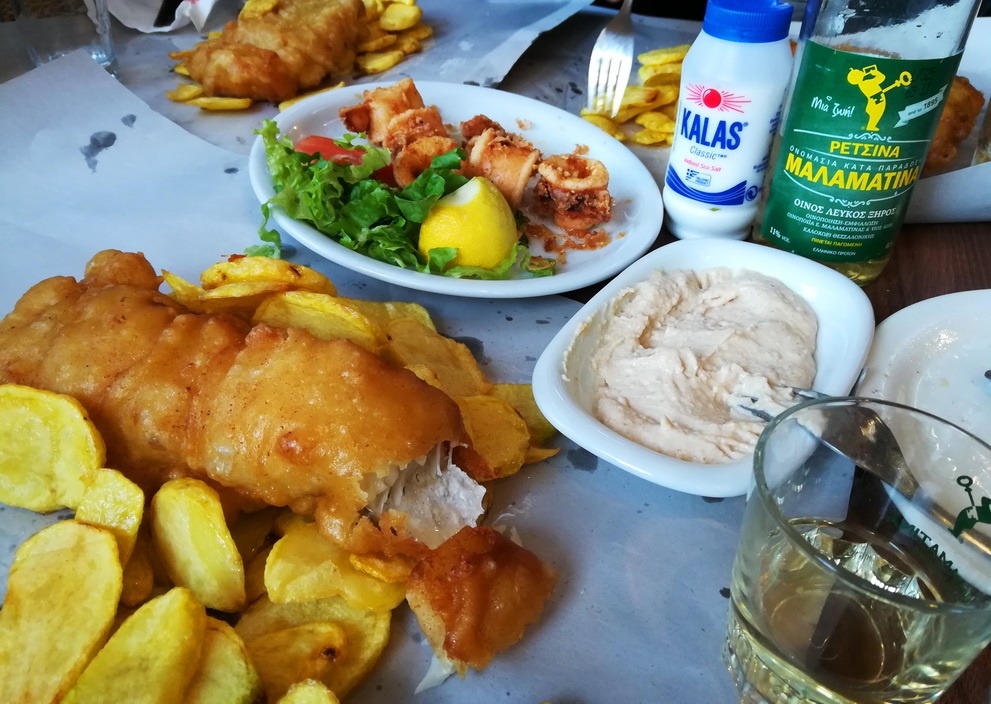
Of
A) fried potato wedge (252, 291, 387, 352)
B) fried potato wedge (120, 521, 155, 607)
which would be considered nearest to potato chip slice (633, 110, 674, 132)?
fried potato wedge (252, 291, 387, 352)

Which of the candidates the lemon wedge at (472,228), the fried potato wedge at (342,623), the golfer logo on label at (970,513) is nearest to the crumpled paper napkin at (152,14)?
the lemon wedge at (472,228)

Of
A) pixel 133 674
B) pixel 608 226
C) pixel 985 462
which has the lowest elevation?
pixel 608 226

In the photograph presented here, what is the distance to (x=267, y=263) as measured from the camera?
1.40 meters

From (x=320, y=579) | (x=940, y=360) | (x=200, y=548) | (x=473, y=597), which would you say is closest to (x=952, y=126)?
(x=940, y=360)

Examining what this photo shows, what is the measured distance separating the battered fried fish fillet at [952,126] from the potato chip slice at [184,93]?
2.17 m

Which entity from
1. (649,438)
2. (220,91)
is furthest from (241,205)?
(649,438)

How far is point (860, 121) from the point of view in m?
1.46

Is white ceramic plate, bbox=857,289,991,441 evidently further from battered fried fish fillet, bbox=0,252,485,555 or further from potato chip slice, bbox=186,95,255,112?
potato chip slice, bbox=186,95,255,112

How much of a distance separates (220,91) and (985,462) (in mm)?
2362

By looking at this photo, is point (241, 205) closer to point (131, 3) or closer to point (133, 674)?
point (133, 674)

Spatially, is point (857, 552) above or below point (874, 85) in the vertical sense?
below

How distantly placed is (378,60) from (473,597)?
2230 mm

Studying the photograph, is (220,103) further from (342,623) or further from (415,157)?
(342,623)

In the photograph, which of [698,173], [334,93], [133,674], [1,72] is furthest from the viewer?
[1,72]
